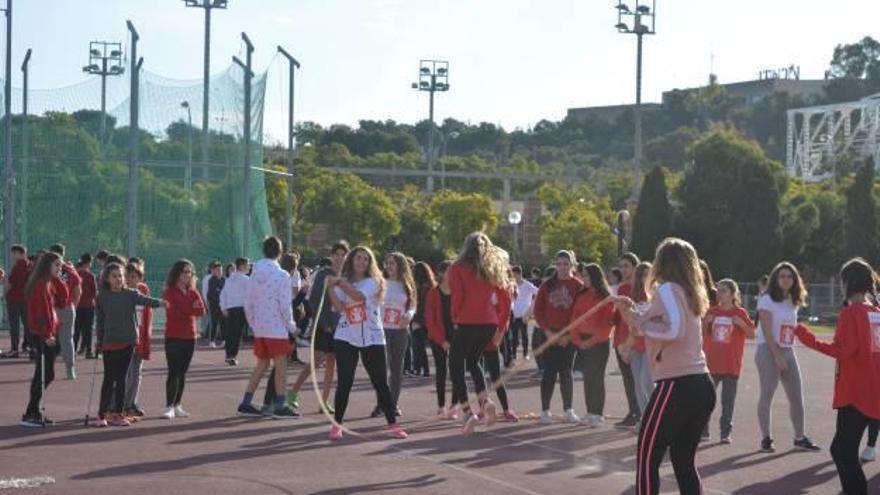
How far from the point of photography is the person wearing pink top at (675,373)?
8.78m

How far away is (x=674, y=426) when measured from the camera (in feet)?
28.7

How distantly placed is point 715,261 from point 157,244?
38.7 m

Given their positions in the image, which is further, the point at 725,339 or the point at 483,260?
the point at 725,339

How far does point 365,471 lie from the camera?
11953mm

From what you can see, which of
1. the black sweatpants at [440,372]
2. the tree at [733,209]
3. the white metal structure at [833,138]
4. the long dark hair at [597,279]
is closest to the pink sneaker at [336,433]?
the black sweatpants at [440,372]

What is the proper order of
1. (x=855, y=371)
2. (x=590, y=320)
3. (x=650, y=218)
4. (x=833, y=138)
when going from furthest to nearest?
(x=833, y=138), (x=650, y=218), (x=590, y=320), (x=855, y=371)

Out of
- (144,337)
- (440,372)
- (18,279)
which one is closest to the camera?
(144,337)

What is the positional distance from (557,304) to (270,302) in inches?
117

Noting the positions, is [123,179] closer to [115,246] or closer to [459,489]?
[115,246]

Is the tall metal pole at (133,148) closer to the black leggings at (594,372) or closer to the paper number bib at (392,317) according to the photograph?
the paper number bib at (392,317)

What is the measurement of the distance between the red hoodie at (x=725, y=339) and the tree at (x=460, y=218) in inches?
2088

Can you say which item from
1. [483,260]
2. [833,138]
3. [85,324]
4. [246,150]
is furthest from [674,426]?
[833,138]

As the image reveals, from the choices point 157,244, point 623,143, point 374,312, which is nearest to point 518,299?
point 157,244

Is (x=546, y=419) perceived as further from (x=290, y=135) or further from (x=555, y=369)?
(x=290, y=135)
